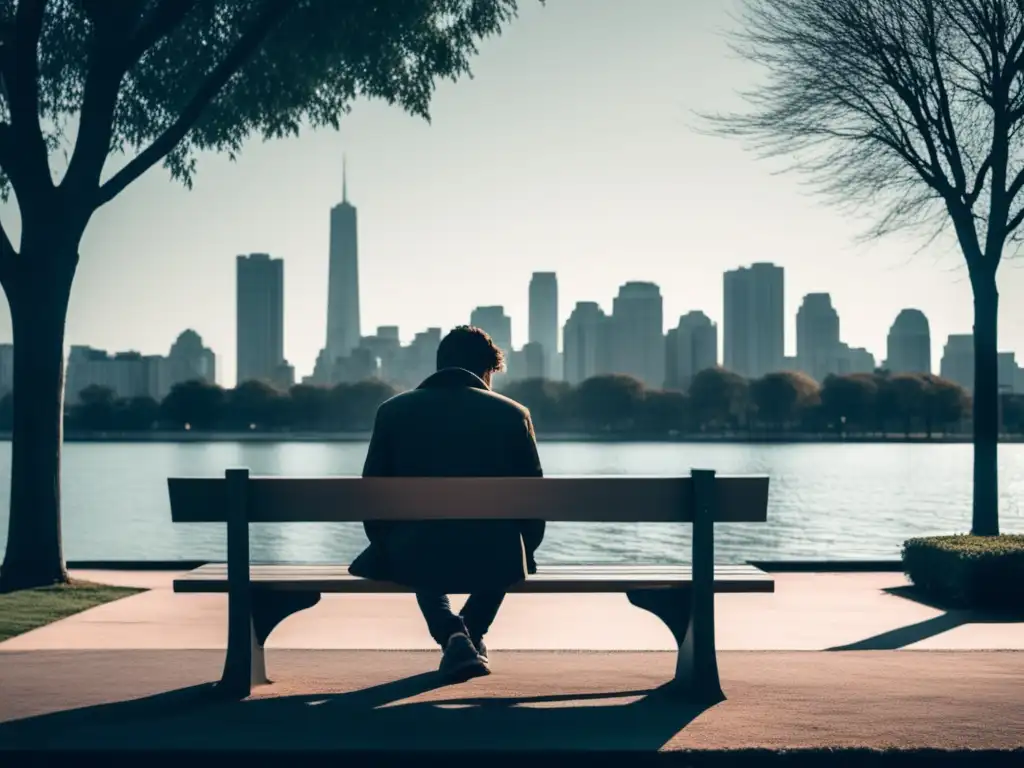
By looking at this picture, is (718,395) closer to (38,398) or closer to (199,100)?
(199,100)

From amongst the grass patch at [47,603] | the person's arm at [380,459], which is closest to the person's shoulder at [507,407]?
the person's arm at [380,459]

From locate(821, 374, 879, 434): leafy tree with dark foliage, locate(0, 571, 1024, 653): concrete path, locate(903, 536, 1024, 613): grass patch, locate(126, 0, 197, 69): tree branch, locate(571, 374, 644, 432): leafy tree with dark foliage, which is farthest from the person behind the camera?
locate(571, 374, 644, 432): leafy tree with dark foliage

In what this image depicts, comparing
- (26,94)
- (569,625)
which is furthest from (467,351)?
(26,94)

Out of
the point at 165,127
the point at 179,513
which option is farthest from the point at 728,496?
the point at 165,127

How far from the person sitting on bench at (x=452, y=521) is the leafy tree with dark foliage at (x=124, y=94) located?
5.81 m

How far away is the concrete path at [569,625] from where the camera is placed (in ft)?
26.0

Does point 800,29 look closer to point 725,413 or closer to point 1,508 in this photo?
point 1,508

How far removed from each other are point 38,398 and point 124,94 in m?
3.29

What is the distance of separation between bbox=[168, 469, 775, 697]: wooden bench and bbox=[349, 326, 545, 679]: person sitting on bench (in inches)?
5.8

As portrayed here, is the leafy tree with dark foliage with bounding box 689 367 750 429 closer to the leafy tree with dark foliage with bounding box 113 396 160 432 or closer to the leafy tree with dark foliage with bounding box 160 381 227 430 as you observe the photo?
the leafy tree with dark foliage with bounding box 160 381 227 430

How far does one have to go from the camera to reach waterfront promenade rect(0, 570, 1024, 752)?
15.9 feet

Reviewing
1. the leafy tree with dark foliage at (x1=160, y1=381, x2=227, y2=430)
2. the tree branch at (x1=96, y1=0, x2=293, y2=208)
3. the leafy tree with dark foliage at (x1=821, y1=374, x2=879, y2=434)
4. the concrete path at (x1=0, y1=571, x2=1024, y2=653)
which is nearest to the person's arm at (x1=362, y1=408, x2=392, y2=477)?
the concrete path at (x1=0, y1=571, x2=1024, y2=653)

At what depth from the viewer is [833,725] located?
16.6ft

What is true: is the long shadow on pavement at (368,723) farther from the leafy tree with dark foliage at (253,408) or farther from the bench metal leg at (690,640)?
the leafy tree with dark foliage at (253,408)
